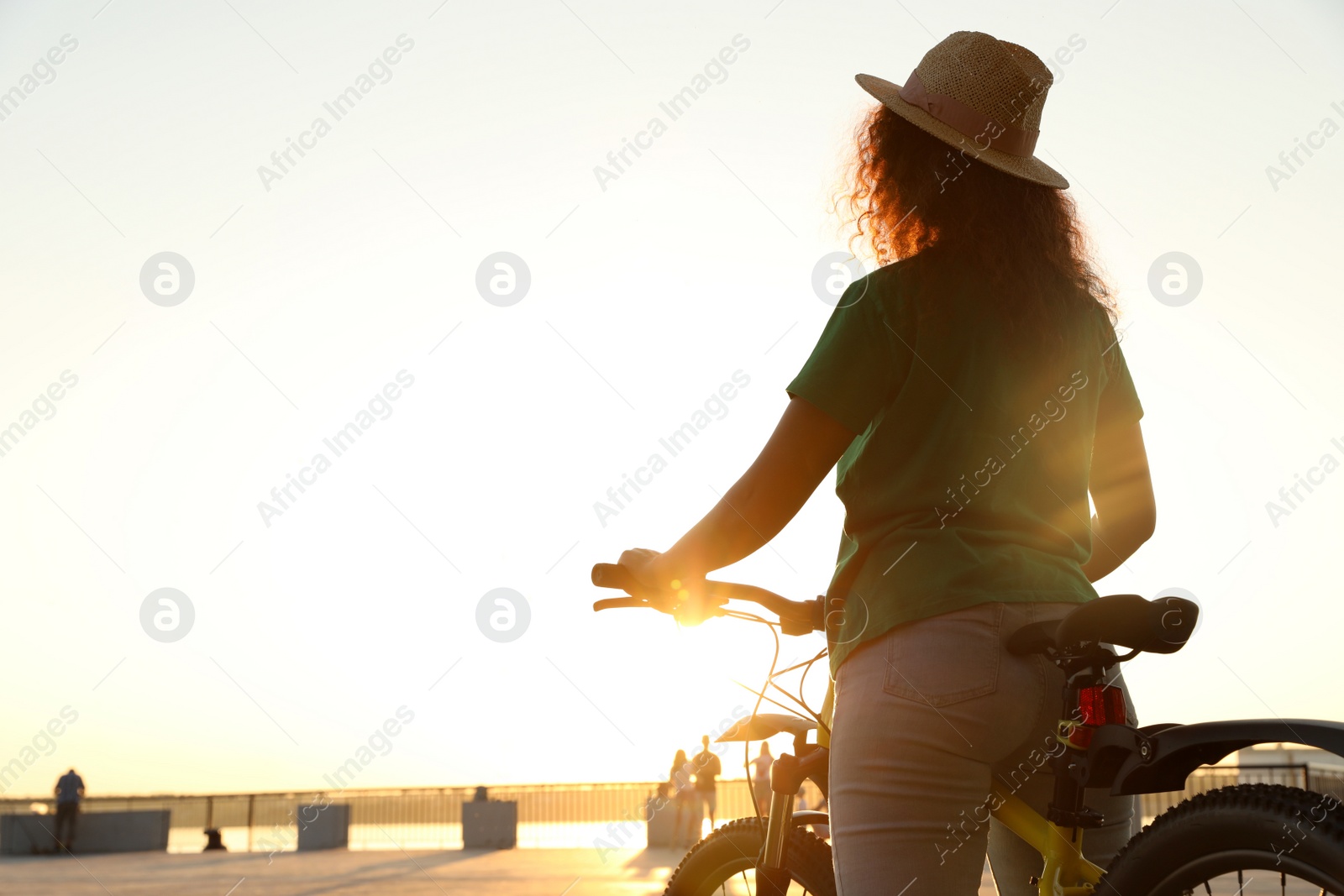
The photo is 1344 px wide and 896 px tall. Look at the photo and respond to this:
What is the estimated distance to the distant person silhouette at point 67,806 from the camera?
2417cm

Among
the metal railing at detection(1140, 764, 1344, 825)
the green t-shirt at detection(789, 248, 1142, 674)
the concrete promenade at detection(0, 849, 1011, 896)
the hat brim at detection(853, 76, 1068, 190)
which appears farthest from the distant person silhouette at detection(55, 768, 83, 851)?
the hat brim at detection(853, 76, 1068, 190)

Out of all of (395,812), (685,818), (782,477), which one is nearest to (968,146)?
(782,477)

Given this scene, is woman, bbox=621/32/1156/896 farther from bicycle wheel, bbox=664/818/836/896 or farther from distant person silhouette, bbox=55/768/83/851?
distant person silhouette, bbox=55/768/83/851

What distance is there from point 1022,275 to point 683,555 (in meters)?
0.77

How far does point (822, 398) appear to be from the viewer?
71.2 inches

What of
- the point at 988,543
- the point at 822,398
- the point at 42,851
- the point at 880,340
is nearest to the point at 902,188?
the point at 880,340

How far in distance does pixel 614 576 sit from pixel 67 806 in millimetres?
26619

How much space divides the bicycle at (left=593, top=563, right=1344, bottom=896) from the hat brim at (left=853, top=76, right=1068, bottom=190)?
2.69 ft

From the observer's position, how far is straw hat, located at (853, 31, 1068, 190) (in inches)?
80.4

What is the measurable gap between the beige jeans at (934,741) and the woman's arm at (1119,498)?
1.96ft

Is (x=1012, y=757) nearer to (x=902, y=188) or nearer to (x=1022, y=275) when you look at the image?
(x=1022, y=275)

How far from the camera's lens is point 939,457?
1878 millimetres

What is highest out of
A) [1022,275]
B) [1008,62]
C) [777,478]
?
[1008,62]

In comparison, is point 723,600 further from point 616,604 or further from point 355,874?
point 355,874
